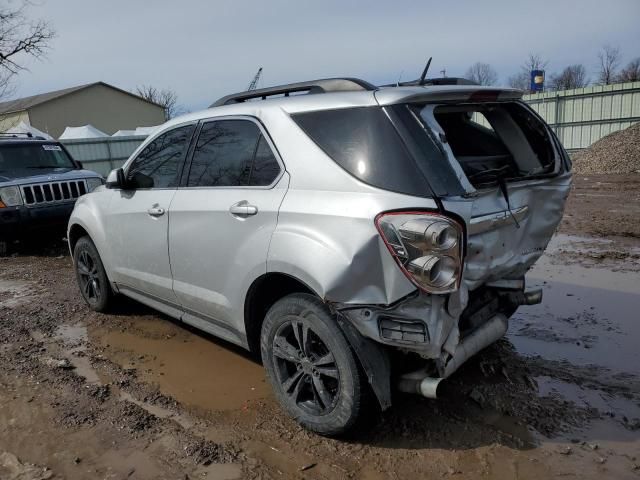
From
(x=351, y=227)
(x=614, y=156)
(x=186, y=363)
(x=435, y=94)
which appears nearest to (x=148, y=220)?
(x=186, y=363)

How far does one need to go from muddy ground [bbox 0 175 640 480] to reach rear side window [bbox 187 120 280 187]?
148 centimetres

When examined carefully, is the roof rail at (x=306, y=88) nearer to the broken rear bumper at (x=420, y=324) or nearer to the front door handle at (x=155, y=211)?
the front door handle at (x=155, y=211)

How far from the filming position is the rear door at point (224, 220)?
3051mm

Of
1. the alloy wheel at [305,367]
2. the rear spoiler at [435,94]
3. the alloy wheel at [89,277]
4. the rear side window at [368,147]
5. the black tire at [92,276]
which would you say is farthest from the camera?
the alloy wheel at [89,277]

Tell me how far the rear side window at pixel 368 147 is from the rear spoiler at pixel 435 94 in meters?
0.10

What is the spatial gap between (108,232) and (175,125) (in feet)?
4.17

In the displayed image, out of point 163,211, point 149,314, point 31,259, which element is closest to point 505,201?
point 163,211

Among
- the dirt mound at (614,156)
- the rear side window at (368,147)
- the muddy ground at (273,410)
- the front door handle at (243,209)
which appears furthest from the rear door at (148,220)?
the dirt mound at (614,156)

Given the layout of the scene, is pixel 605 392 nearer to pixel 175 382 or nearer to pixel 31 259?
pixel 175 382

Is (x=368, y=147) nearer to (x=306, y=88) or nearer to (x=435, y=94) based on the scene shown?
(x=435, y=94)

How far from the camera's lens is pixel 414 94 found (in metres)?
2.65

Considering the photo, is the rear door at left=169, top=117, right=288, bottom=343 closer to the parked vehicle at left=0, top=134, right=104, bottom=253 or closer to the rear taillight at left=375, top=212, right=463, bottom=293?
the rear taillight at left=375, top=212, right=463, bottom=293

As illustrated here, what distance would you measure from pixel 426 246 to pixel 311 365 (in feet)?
3.33

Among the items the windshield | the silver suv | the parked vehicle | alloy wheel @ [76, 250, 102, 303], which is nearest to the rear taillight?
the silver suv
